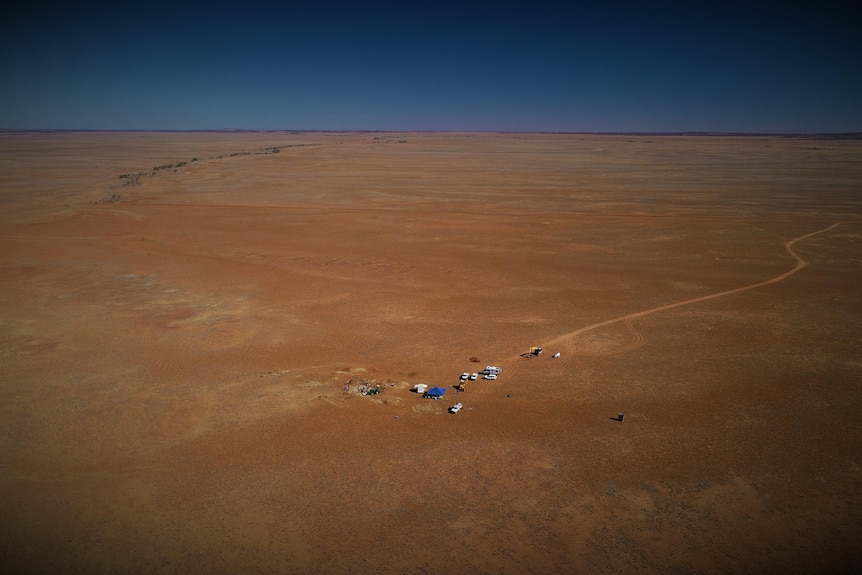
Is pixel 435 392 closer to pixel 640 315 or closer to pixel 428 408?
pixel 428 408

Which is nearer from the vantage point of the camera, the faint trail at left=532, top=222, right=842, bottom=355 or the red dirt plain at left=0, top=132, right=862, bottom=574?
the red dirt plain at left=0, top=132, right=862, bottom=574

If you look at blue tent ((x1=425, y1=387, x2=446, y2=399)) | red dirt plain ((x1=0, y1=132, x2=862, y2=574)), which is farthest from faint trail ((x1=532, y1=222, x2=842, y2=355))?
blue tent ((x1=425, y1=387, x2=446, y2=399))

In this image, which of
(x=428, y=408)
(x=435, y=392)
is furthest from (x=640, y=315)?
(x=428, y=408)

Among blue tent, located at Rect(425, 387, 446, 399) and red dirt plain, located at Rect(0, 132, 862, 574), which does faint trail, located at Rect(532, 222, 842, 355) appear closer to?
red dirt plain, located at Rect(0, 132, 862, 574)

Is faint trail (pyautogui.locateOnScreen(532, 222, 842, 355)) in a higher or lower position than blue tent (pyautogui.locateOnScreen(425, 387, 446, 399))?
higher

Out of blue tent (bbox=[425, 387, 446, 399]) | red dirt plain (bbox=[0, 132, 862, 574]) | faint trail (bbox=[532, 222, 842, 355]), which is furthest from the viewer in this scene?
faint trail (bbox=[532, 222, 842, 355])

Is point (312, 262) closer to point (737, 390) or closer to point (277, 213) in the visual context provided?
point (277, 213)
